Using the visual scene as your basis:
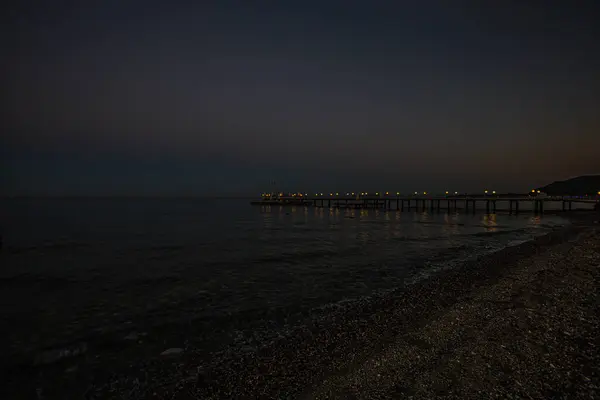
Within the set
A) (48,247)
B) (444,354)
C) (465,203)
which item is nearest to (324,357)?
(444,354)

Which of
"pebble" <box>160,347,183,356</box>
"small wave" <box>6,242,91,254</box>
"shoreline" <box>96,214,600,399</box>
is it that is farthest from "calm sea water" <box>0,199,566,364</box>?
"shoreline" <box>96,214,600,399</box>

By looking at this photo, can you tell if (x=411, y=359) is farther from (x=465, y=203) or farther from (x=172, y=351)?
(x=465, y=203)

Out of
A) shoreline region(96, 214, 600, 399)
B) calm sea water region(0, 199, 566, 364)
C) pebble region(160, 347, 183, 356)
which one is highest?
shoreline region(96, 214, 600, 399)

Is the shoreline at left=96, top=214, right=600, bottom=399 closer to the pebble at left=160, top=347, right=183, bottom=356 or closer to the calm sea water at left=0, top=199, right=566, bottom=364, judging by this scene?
the pebble at left=160, top=347, right=183, bottom=356

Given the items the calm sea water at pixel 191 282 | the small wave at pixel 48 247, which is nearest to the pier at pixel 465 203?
the calm sea water at pixel 191 282

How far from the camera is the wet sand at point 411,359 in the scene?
4.98 meters

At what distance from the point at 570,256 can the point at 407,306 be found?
38.8 ft

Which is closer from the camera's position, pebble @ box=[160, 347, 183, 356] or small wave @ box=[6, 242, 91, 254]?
pebble @ box=[160, 347, 183, 356]

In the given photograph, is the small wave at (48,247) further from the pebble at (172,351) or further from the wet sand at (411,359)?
the wet sand at (411,359)

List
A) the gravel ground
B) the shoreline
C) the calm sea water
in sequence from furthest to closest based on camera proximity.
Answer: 1. the calm sea water
2. the shoreline
3. the gravel ground

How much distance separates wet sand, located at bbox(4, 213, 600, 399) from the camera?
16.3 ft

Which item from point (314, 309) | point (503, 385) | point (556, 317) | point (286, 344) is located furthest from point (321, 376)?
point (556, 317)

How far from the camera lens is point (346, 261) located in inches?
756

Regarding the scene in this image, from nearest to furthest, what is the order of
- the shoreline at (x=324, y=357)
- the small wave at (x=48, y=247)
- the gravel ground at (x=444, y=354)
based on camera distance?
the gravel ground at (x=444, y=354), the shoreline at (x=324, y=357), the small wave at (x=48, y=247)
